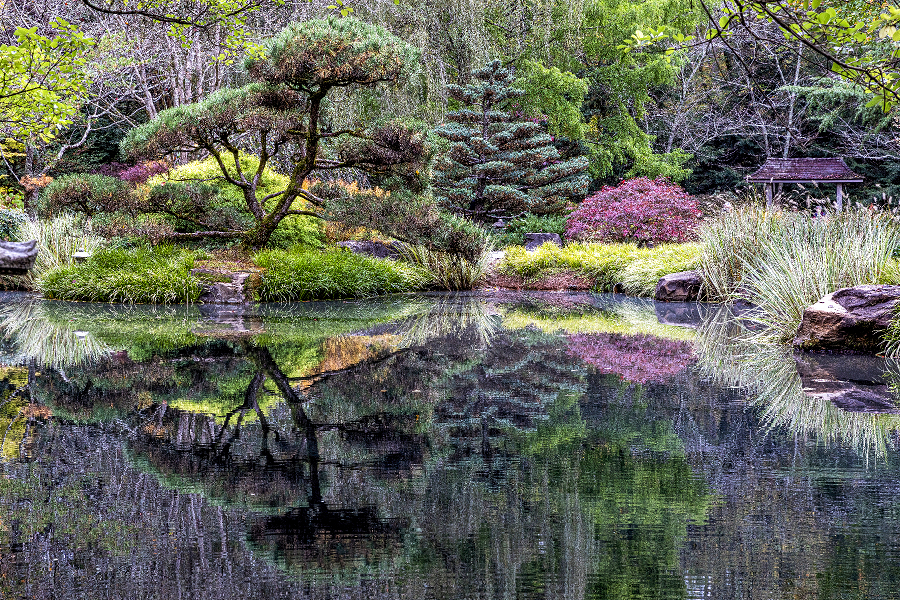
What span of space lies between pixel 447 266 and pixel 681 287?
10.3ft

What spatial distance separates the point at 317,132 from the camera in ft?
32.5

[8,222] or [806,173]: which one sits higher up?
Answer: [806,173]

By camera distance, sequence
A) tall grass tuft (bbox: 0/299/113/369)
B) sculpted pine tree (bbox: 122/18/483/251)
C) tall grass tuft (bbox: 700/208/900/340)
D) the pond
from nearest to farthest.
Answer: the pond → tall grass tuft (bbox: 0/299/113/369) → tall grass tuft (bbox: 700/208/900/340) → sculpted pine tree (bbox: 122/18/483/251)

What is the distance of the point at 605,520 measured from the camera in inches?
82.0

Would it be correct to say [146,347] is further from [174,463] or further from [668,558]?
[668,558]

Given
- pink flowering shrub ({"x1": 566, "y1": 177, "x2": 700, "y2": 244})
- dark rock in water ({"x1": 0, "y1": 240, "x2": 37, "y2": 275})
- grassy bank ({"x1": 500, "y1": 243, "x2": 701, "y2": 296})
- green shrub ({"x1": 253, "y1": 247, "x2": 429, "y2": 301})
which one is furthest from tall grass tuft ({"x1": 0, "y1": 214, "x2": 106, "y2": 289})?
pink flowering shrub ({"x1": 566, "y1": 177, "x2": 700, "y2": 244})

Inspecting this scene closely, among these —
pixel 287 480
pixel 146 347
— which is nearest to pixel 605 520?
pixel 287 480

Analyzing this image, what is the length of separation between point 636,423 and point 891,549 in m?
1.42

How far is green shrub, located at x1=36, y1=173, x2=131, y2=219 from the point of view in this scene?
9.66 meters

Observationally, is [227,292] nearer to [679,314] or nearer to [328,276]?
[328,276]

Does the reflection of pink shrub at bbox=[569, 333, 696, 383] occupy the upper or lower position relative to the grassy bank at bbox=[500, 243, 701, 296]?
lower

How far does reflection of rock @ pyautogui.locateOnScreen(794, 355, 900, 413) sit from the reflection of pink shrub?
0.71m

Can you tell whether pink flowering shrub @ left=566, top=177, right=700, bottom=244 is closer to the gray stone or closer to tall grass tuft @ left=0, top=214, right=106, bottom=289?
the gray stone

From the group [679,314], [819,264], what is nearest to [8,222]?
[679,314]
